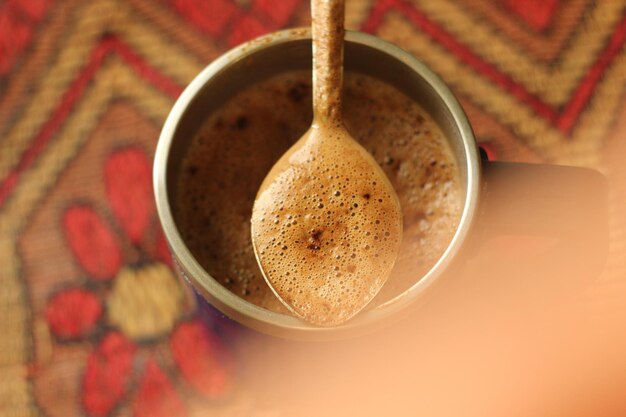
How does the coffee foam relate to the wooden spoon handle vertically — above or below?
below

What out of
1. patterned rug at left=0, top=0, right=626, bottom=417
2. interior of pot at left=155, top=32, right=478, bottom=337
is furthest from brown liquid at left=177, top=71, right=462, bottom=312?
patterned rug at left=0, top=0, right=626, bottom=417

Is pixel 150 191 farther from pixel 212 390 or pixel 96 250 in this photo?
pixel 212 390

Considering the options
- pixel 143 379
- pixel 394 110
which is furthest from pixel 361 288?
pixel 143 379

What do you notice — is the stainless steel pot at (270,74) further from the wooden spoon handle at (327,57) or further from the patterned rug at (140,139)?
A: the patterned rug at (140,139)

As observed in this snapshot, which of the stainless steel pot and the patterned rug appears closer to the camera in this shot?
the stainless steel pot

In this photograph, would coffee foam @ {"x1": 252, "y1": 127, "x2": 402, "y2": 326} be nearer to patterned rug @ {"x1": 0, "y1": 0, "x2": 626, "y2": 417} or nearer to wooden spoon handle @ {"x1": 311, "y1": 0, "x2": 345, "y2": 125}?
wooden spoon handle @ {"x1": 311, "y1": 0, "x2": 345, "y2": 125}

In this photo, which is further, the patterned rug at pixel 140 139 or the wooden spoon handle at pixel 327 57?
the patterned rug at pixel 140 139

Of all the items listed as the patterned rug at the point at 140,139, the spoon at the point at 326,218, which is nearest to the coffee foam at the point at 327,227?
the spoon at the point at 326,218
